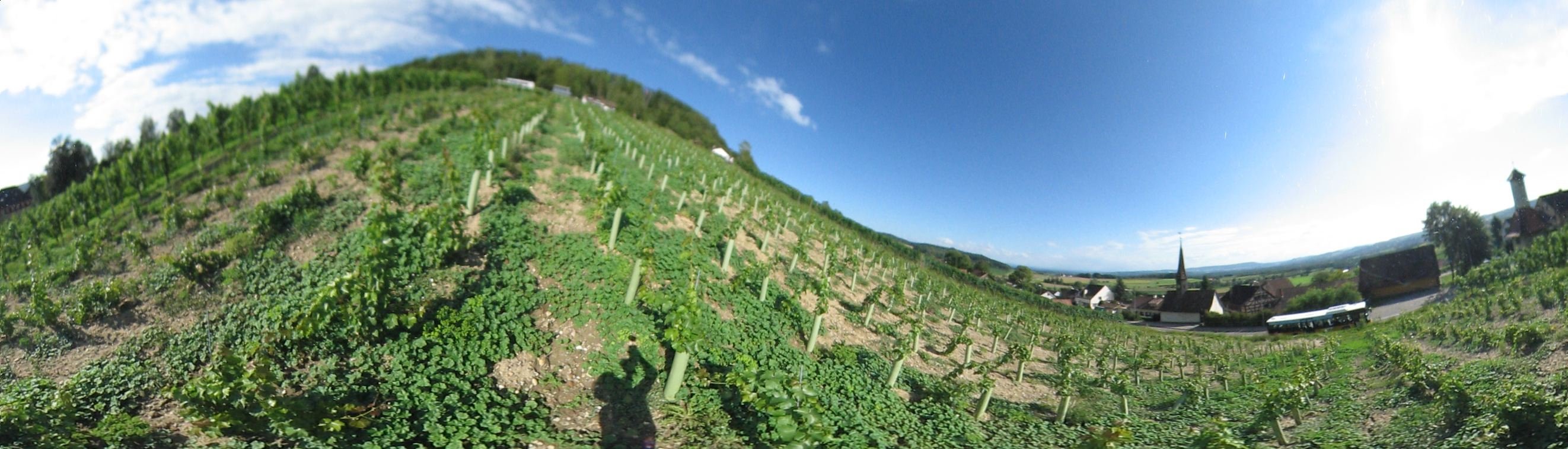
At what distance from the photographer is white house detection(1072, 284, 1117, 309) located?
15.0ft

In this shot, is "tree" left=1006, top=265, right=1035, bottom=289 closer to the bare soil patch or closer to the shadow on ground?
the shadow on ground

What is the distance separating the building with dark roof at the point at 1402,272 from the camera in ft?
11.7

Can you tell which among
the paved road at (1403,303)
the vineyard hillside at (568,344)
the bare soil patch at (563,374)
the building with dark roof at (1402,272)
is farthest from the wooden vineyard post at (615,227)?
the paved road at (1403,303)

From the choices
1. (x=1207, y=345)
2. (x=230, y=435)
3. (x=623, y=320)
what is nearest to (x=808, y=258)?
(x=623, y=320)

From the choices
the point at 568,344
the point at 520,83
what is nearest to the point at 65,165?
the point at 568,344

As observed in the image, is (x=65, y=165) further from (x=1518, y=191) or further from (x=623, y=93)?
(x=623, y=93)

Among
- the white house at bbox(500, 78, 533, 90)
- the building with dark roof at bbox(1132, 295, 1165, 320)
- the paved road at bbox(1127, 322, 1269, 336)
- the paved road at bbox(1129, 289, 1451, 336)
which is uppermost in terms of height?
the white house at bbox(500, 78, 533, 90)

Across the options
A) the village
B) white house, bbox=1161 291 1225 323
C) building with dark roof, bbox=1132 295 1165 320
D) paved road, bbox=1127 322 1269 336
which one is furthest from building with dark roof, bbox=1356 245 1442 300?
building with dark roof, bbox=1132 295 1165 320

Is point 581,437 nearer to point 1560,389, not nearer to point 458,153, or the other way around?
point 1560,389

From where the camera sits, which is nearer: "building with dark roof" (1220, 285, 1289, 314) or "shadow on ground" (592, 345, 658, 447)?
"shadow on ground" (592, 345, 658, 447)

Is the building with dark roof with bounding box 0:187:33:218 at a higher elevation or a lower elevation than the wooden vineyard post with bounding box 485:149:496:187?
lower

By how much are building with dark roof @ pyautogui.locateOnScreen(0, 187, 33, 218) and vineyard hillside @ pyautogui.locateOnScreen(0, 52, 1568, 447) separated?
3.62ft

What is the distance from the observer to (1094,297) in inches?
182

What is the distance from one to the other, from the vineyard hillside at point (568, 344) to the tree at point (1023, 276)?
22 cm
